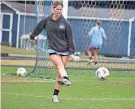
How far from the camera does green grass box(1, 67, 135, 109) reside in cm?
1080

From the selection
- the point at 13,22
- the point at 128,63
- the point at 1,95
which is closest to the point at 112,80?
the point at 1,95

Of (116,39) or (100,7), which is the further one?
(100,7)

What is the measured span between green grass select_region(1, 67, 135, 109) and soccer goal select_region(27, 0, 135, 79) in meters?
2.14

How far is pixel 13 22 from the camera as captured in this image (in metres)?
43.0

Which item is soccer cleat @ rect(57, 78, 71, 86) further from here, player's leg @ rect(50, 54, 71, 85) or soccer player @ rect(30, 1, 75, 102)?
soccer player @ rect(30, 1, 75, 102)

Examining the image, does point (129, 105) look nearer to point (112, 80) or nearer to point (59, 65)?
point (59, 65)

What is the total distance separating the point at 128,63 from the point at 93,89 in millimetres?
9516

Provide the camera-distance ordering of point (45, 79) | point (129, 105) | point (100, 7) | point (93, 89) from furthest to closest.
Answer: point (100, 7), point (45, 79), point (93, 89), point (129, 105)

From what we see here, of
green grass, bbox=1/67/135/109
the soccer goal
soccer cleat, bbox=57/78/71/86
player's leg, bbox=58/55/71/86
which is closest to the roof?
the soccer goal

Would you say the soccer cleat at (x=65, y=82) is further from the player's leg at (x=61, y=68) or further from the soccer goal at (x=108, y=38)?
the soccer goal at (x=108, y=38)

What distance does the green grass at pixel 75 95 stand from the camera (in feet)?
35.4

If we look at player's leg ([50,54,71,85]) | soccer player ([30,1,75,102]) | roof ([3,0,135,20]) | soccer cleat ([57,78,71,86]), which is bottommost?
soccer cleat ([57,78,71,86])

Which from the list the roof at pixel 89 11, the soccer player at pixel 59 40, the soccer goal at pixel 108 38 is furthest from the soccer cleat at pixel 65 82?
the roof at pixel 89 11

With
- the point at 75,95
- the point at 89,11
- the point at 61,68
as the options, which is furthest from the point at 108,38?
the point at 61,68
